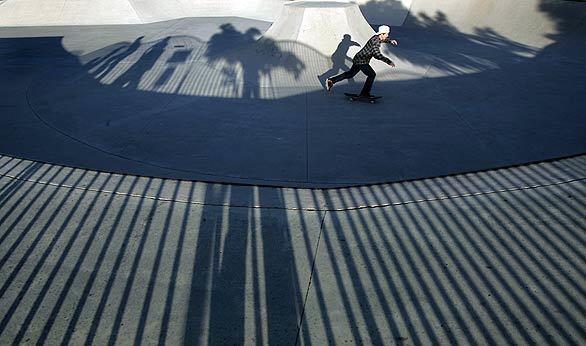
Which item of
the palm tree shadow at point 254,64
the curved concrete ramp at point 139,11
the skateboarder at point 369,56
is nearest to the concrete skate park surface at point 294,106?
the palm tree shadow at point 254,64

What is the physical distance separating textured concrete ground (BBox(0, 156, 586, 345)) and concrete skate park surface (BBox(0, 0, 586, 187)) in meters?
1.18

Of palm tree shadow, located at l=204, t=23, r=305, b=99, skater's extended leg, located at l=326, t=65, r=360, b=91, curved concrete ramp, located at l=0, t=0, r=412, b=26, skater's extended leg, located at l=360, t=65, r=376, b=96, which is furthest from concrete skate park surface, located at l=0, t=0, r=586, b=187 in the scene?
curved concrete ramp, located at l=0, t=0, r=412, b=26

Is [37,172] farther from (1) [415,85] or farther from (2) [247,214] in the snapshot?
(1) [415,85]

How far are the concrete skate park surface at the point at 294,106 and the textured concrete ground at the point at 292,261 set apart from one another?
1.18 meters

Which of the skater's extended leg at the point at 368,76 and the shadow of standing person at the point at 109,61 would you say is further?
the shadow of standing person at the point at 109,61

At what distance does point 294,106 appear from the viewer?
25.2 ft

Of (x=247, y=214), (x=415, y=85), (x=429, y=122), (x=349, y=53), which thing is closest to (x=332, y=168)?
(x=247, y=214)

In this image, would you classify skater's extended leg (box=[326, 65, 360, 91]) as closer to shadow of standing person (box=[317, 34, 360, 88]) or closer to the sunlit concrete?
the sunlit concrete

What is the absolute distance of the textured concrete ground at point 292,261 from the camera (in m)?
2.48

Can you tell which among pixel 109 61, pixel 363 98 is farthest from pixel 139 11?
pixel 363 98

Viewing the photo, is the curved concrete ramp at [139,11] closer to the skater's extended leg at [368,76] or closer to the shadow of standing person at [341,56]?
the shadow of standing person at [341,56]

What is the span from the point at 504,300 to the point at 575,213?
1.61 m

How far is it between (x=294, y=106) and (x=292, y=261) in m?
5.11

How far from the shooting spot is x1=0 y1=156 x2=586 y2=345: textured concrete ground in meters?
2.48
